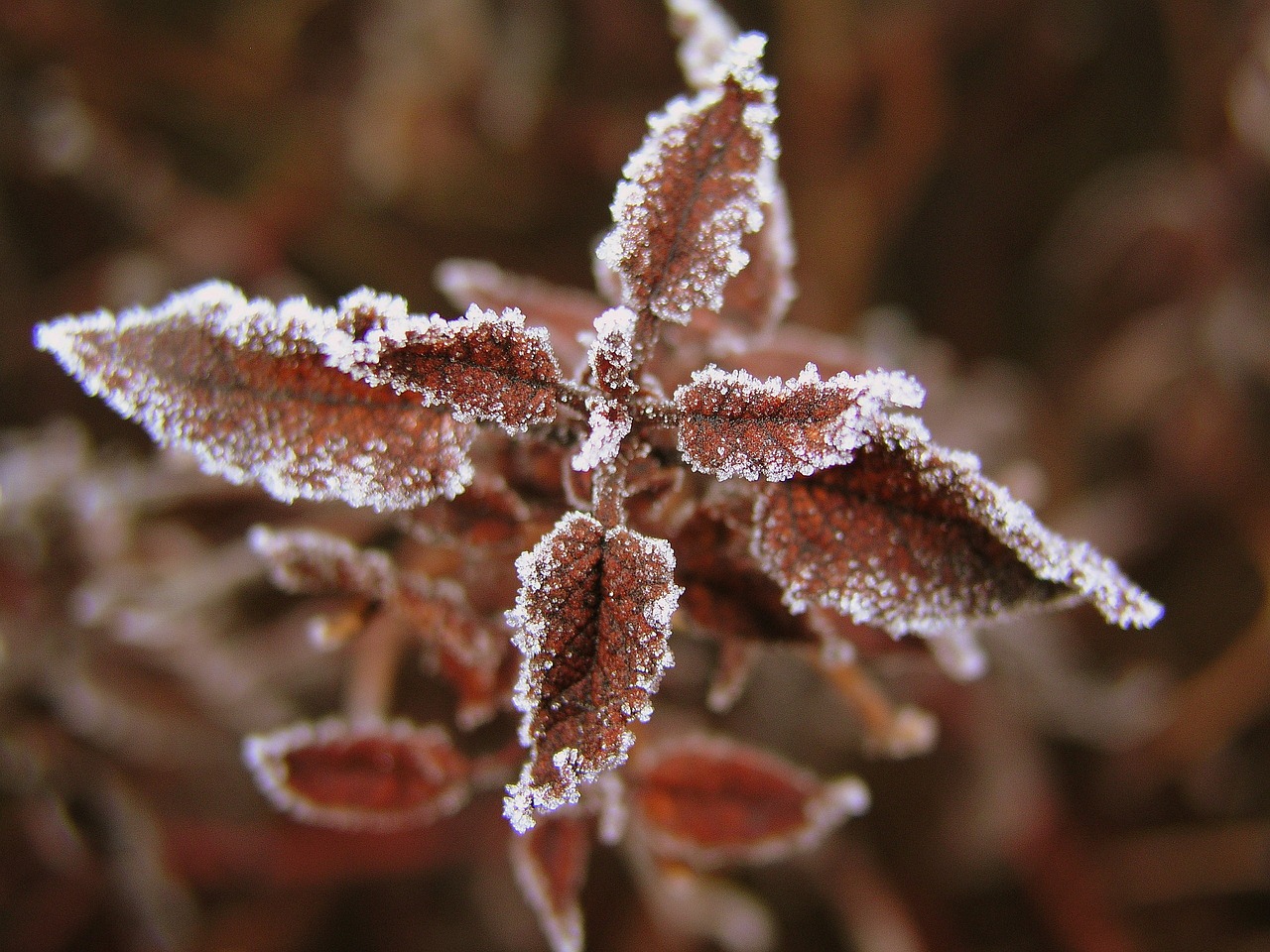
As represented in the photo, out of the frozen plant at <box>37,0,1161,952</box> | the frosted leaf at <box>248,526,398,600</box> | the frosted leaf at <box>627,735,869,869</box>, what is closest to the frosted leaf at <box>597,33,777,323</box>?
the frozen plant at <box>37,0,1161,952</box>

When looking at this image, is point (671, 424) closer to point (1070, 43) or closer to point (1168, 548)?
point (1168, 548)

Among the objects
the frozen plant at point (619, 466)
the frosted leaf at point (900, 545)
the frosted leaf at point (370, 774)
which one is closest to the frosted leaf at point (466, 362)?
the frozen plant at point (619, 466)

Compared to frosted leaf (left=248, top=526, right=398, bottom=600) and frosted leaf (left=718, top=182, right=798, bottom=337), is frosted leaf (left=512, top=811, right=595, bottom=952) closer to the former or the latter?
frosted leaf (left=248, top=526, right=398, bottom=600)

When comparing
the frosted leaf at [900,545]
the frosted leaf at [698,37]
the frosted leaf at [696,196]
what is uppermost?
the frosted leaf at [698,37]

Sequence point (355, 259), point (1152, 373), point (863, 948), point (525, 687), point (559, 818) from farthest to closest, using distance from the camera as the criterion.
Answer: point (355, 259) → point (1152, 373) → point (863, 948) → point (559, 818) → point (525, 687)

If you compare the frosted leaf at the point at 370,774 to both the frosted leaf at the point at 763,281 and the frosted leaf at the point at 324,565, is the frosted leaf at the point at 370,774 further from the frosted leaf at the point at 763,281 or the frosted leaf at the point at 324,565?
the frosted leaf at the point at 763,281

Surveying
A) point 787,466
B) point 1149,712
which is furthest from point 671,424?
point 1149,712

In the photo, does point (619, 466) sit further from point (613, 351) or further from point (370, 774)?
point (370, 774)
